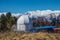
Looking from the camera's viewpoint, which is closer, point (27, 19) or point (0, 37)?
point (0, 37)

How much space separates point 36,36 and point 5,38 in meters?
0.74

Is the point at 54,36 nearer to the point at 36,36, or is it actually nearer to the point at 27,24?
the point at 36,36

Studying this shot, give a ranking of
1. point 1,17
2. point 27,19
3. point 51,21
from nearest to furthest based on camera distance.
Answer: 1. point 27,19
2. point 1,17
3. point 51,21

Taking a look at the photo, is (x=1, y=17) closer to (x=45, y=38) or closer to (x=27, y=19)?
(x=27, y=19)

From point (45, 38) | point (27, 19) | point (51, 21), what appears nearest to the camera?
point (45, 38)

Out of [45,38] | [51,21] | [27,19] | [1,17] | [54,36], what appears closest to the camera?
[45,38]

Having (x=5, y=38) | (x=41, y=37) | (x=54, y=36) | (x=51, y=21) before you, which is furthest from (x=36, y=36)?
(x=51, y=21)

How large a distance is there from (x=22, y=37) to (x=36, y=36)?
0.34 m

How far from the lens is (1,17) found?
73.7 feet

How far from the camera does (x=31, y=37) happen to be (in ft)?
12.7

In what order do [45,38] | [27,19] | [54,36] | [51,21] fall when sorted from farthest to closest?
[51,21]
[27,19]
[54,36]
[45,38]

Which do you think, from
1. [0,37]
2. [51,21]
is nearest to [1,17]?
[51,21]

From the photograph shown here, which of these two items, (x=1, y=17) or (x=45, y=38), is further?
(x=1, y=17)

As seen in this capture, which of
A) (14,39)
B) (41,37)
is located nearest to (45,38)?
(41,37)
